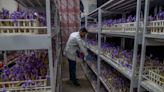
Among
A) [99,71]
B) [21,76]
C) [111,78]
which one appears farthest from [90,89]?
[21,76]

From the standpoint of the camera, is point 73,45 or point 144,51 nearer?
point 144,51

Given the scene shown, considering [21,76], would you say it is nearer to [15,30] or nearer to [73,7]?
[15,30]

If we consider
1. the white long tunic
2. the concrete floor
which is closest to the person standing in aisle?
the white long tunic

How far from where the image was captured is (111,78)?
246cm

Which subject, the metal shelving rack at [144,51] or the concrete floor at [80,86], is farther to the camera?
the concrete floor at [80,86]

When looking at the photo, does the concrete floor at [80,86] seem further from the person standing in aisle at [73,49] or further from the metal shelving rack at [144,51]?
the metal shelving rack at [144,51]

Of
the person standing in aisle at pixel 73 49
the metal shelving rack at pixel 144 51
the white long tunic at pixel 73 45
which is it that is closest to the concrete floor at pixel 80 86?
the person standing in aisle at pixel 73 49

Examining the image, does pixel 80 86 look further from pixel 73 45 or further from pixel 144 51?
pixel 144 51

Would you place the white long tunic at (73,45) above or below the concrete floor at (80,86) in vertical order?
above

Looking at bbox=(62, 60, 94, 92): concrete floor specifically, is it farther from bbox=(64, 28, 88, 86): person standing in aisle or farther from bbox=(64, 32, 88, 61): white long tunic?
bbox=(64, 32, 88, 61): white long tunic

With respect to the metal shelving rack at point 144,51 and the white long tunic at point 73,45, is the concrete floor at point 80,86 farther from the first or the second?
the metal shelving rack at point 144,51

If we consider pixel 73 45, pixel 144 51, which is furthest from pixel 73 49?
pixel 144 51

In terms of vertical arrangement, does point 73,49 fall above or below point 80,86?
above

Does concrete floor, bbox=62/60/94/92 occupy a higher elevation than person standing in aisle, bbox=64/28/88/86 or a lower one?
lower
